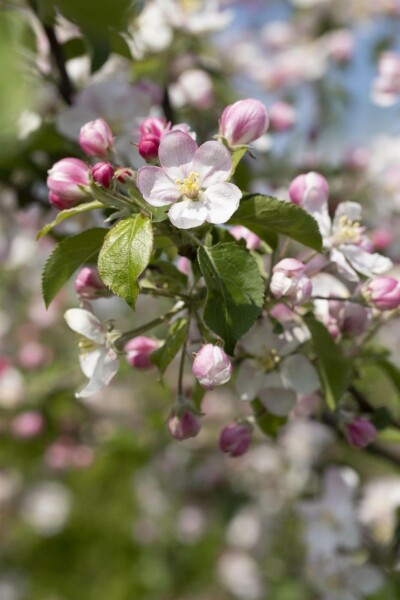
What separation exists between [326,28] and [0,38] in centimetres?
314

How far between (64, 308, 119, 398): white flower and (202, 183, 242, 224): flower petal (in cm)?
23

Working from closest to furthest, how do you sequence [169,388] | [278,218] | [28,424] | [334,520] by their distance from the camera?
[278,218] → [334,520] → [28,424] → [169,388]

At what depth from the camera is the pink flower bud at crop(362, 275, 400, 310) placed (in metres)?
1.03

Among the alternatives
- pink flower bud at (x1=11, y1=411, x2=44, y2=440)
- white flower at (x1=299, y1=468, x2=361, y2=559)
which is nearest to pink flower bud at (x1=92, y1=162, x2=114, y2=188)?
white flower at (x1=299, y1=468, x2=361, y2=559)

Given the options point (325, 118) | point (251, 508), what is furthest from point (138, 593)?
point (325, 118)

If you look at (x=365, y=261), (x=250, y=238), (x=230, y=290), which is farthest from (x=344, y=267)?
(x=230, y=290)

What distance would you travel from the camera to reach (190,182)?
0.90 m

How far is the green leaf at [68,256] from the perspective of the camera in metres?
0.90

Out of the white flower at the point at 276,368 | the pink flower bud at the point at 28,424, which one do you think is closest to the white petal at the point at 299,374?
the white flower at the point at 276,368

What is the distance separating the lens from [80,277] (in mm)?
1013

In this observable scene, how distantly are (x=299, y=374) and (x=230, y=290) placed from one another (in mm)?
246

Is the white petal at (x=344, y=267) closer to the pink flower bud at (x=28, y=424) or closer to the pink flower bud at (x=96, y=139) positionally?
the pink flower bud at (x=96, y=139)

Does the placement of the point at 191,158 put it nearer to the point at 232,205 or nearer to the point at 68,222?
the point at 232,205

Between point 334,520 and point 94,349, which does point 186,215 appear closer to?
point 94,349
